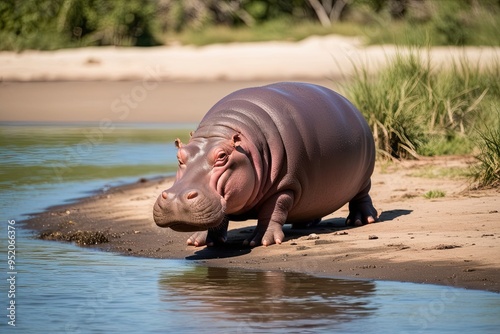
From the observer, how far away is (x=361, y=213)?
841 cm

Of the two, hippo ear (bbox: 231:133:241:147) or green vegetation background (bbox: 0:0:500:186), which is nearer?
hippo ear (bbox: 231:133:241:147)

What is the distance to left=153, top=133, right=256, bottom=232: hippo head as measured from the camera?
23.0ft

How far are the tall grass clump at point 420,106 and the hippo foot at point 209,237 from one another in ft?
12.4

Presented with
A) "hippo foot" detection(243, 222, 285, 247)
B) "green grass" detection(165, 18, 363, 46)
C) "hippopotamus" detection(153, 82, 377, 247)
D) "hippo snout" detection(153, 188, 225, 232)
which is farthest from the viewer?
"green grass" detection(165, 18, 363, 46)

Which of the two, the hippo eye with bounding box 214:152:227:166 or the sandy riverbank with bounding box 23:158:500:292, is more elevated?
the hippo eye with bounding box 214:152:227:166

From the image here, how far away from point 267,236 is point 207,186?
0.65 metres

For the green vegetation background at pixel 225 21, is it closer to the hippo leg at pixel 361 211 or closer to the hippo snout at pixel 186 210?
the hippo leg at pixel 361 211

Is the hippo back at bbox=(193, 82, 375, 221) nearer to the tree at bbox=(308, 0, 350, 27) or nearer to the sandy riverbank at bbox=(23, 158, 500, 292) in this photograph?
the sandy riverbank at bbox=(23, 158, 500, 292)

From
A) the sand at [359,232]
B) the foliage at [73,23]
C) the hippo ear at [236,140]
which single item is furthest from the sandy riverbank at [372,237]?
the foliage at [73,23]

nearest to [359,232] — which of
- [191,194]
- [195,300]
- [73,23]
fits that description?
[191,194]

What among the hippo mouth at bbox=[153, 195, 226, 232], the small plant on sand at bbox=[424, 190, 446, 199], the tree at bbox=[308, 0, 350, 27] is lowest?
the small plant on sand at bbox=[424, 190, 446, 199]

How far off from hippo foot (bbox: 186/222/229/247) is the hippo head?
0.28m

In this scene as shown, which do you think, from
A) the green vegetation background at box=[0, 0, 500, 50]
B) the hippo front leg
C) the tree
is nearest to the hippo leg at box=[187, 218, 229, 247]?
the hippo front leg

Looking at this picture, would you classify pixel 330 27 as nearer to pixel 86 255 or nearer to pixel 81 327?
pixel 86 255
